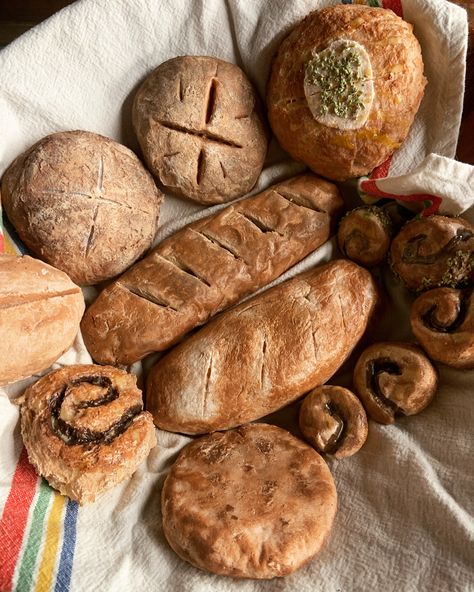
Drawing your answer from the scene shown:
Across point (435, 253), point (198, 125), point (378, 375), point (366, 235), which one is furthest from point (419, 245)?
point (198, 125)

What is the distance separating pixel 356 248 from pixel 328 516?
33.3 inches

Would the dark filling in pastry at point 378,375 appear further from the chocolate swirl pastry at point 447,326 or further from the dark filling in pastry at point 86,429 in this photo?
the dark filling in pastry at point 86,429

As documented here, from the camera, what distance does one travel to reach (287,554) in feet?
5.09

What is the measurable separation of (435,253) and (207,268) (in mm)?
721

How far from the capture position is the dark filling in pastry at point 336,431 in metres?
1.80

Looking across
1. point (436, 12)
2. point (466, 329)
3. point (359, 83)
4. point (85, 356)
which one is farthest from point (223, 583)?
point (436, 12)

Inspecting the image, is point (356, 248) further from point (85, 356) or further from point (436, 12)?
point (85, 356)

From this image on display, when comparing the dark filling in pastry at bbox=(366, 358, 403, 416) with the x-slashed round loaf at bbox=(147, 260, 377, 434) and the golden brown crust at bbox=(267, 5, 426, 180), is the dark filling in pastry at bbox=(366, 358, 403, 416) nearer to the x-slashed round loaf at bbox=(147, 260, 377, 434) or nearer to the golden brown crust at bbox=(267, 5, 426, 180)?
the x-slashed round loaf at bbox=(147, 260, 377, 434)

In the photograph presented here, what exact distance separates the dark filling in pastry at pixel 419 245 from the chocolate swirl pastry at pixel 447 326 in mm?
101

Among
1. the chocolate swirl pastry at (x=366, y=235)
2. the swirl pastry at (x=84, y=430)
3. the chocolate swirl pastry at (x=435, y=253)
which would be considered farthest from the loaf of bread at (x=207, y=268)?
the chocolate swirl pastry at (x=435, y=253)

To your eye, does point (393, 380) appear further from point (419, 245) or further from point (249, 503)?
point (249, 503)

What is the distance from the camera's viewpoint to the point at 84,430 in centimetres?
165

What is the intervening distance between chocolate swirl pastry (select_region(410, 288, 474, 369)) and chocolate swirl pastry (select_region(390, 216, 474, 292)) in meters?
0.05

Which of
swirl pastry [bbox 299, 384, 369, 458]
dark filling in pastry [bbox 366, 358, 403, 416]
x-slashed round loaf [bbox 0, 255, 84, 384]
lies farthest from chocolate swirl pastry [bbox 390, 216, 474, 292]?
x-slashed round loaf [bbox 0, 255, 84, 384]
